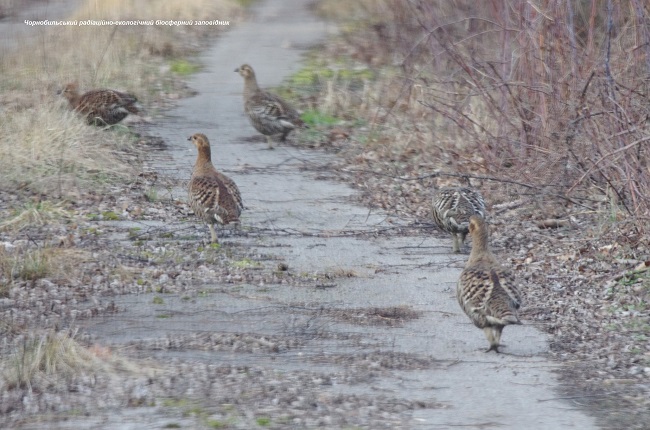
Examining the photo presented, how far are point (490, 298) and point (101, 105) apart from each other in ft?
26.7

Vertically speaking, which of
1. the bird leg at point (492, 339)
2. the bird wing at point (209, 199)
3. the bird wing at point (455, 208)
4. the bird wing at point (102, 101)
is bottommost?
the bird leg at point (492, 339)

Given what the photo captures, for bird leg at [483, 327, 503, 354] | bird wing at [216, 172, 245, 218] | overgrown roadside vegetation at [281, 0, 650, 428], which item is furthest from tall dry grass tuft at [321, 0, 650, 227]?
bird wing at [216, 172, 245, 218]

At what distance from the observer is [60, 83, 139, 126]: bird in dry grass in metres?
14.3

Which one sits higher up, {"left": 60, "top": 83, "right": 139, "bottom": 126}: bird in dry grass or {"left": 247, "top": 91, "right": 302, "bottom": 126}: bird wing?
{"left": 247, "top": 91, "right": 302, "bottom": 126}: bird wing

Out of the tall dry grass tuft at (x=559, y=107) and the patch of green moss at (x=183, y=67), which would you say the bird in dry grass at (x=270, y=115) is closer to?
the tall dry grass tuft at (x=559, y=107)

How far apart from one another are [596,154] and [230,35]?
49.5ft

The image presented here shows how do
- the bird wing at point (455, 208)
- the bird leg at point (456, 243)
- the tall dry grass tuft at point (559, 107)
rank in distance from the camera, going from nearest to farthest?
the tall dry grass tuft at point (559, 107)
the bird wing at point (455, 208)
the bird leg at point (456, 243)

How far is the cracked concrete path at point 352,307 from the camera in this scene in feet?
22.1

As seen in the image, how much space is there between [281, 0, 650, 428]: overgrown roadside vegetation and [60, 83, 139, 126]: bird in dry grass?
101 inches

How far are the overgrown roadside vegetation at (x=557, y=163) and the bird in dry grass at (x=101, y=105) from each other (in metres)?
2.56

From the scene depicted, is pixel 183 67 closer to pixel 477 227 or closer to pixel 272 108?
pixel 272 108

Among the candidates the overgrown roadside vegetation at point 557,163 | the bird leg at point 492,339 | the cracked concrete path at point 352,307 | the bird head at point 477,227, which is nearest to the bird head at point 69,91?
the cracked concrete path at point 352,307

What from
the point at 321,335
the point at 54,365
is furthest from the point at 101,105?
the point at 54,365

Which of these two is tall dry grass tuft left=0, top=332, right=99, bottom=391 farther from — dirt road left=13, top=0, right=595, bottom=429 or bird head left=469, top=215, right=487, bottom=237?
bird head left=469, top=215, right=487, bottom=237
